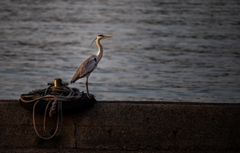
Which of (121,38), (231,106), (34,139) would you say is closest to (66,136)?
(34,139)

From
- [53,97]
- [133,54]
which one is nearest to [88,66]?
[53,97]

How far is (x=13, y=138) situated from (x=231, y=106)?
359 centimetres

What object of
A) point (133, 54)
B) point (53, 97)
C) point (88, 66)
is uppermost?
point (88, 66)

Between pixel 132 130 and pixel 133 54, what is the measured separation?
573 inches

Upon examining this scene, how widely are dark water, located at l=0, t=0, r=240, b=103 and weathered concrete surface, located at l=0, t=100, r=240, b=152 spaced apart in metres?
6.51

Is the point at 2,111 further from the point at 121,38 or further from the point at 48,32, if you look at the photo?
the point at 48,32

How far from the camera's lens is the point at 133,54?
778 inches

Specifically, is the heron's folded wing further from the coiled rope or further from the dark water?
the dark water

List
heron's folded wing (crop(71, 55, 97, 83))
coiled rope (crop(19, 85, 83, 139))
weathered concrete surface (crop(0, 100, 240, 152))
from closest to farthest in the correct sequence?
coiled rope (crop(19, 85, 83, 139)) → weathered concrete surface (crop(0, 100, 240, 152)) → heron's folded wing (crop(71, 55, 97, 83))

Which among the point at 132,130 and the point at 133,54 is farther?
the point at 133,54

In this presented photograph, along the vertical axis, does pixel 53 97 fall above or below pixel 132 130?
above

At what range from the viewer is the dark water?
43.5 feet

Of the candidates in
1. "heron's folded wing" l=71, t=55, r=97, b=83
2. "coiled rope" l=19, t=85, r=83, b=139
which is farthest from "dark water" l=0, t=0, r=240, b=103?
"coiled rope" l=19, t=85, r=83, b=139

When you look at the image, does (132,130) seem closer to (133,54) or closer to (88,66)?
(88,66)
